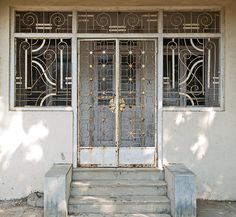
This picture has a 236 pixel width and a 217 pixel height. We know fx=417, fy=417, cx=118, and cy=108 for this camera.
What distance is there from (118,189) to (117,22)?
9.12 feet

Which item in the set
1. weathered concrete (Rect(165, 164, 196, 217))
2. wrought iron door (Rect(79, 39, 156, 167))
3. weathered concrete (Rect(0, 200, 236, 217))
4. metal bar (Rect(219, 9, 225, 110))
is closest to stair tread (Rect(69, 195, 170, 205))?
weathered concrete (Rect(0, 200, 236, 217))

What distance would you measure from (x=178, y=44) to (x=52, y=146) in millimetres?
2721

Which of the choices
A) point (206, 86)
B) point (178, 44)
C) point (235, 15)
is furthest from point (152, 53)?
point (235, 15)

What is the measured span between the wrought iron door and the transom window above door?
188mm

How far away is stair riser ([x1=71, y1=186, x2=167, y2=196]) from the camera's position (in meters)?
6.42

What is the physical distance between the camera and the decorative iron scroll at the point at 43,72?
701 centimetres

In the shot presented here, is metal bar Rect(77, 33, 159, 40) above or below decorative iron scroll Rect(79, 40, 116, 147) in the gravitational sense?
above

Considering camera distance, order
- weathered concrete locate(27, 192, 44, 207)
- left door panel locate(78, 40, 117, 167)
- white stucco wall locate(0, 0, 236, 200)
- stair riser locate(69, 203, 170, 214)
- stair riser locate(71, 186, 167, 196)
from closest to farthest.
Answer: stair riser locate(69, 203, 170, 214), stair riser locate(71, 186, 167, 196), weathered concrete locate(27, 192, 44, 207), white stucco wall locate(0, 0, 236, 200), left door panel locate(78, 40, 117, 167)

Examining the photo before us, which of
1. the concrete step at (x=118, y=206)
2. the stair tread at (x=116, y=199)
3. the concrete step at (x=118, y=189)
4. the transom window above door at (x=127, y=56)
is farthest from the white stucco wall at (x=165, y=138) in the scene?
the concrete step at (x=118, y=206)

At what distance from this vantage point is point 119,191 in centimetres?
645

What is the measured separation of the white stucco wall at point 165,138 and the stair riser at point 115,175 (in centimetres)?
34

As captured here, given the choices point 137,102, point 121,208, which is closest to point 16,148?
point 121,208

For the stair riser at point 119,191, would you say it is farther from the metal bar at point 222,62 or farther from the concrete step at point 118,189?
the metal bar at point 222,62

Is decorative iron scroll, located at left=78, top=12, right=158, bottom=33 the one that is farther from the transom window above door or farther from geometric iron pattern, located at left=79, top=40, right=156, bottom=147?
geometric iron pattern, located at left=79, top=40, right=156, bottom=147
